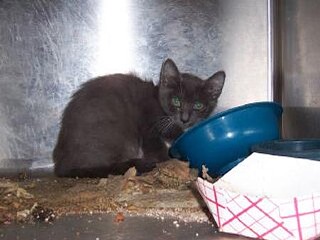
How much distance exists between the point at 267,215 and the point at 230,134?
0.43m

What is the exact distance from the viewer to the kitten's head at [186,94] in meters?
1.73

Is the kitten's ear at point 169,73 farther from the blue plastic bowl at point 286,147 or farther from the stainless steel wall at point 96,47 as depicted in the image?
the blue plastic bowl at point 286,147

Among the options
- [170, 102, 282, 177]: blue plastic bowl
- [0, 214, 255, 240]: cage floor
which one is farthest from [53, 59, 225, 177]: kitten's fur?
[0, 214, 255, 240]: cage floor

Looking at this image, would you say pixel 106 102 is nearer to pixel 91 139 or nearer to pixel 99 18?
pixel 91 139

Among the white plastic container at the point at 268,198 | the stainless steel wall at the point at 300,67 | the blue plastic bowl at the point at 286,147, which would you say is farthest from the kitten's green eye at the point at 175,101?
the white plastic container at the point at 268,198

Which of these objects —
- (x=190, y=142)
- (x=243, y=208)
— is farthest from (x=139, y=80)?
(x=243, y=208)

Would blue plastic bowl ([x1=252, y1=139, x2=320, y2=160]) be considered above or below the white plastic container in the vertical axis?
above

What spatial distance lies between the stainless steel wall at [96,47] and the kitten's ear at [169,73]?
9 centimetres

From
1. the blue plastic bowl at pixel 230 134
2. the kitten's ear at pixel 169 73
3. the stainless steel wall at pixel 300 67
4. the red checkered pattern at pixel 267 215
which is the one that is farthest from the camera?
the kitten's ear at pixel 169 73

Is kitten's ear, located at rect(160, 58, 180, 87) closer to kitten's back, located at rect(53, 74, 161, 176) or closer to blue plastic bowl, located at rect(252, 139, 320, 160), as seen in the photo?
kitten's back, located at rect(53, 74, 161, 176)

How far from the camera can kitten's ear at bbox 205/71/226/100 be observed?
5.65 ft

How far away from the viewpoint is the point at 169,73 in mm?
1724

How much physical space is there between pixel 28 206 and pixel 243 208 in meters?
0.48

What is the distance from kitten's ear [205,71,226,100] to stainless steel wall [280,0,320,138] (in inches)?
7.3
